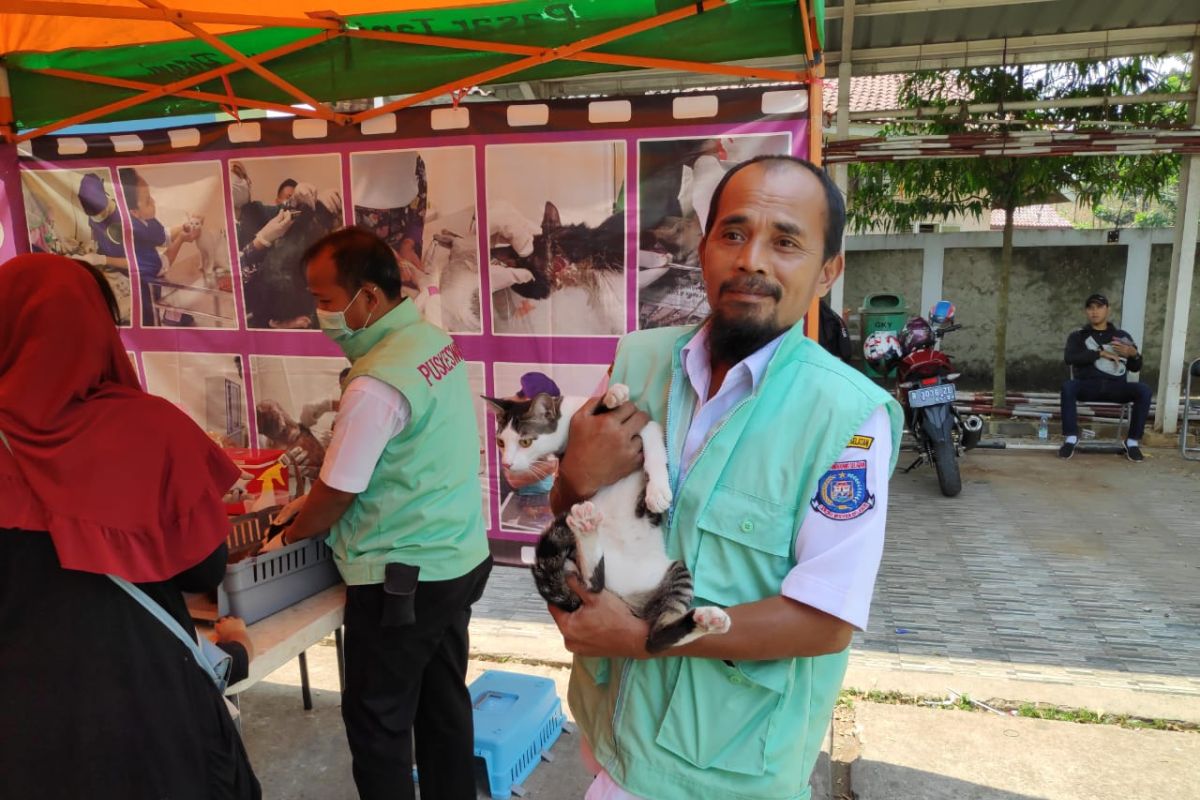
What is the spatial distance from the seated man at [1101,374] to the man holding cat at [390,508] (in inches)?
A: 310

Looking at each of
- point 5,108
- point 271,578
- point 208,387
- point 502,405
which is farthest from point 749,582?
point 5,108

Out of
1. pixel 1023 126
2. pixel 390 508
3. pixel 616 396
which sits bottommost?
pixel 390 508

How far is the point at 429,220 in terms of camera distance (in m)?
3.53

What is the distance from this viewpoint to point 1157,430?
864 centimetres

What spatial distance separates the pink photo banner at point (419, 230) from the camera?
321 centimetres

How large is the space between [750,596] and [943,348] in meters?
12.0

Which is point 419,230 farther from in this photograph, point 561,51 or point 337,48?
point 561,51

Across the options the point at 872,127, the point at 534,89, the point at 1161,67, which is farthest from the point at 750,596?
the point at 1161,67

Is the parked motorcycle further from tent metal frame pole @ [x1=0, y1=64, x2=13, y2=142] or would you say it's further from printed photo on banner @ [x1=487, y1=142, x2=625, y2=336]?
tent metal frame pole @ [x1=0, y1=64, x2=13, y2=142]

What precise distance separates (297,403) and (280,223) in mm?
941

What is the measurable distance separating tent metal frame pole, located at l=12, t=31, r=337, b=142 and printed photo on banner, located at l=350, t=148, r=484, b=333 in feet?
1.63

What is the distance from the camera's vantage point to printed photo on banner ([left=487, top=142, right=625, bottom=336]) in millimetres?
3287

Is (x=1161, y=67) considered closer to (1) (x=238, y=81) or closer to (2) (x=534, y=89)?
(2) (x=534, y=89)

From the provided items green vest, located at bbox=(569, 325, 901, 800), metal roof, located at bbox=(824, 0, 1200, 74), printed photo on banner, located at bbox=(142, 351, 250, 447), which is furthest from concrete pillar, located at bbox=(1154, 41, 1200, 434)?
printed photo on banner, located at bbox=(142, 351, 250, 447)
